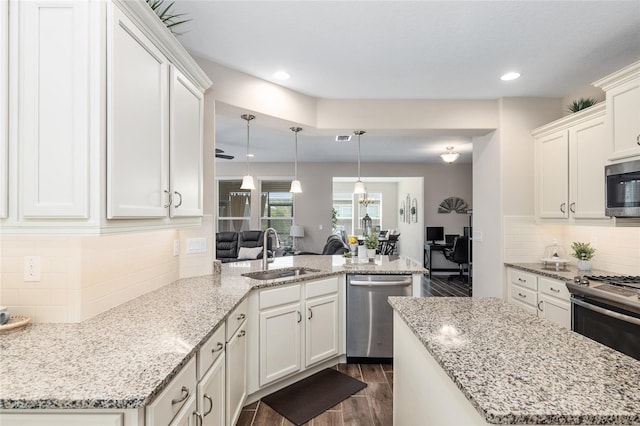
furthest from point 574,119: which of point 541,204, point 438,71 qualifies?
point 438,71

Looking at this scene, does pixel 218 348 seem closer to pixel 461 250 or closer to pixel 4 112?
pixel 4 112

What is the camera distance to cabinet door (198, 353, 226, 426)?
4.68ft

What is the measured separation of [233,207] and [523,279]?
22.0 ft

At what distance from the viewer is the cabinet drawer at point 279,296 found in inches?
95.7

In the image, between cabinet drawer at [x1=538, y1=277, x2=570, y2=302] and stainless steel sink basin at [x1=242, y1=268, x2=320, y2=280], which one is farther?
stainless steel sink basin at [x1=242, y1=268, x2=320, y2=280]

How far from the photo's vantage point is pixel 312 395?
2549 mm

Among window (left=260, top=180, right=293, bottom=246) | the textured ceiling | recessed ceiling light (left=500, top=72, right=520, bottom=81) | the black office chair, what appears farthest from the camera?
window (left=260, top=180, right=293, bottom=246)

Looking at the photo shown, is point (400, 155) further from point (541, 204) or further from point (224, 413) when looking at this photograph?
point (224, 413)

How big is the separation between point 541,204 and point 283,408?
3147 mm

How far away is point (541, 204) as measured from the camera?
3398 millimetres

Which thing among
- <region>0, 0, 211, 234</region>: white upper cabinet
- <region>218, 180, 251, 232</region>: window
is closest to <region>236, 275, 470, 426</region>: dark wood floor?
<region>0, 0, 211, 234</region>: white upper cabinet

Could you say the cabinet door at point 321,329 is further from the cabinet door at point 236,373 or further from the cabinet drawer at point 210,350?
the cabinet drawer at point 210,350

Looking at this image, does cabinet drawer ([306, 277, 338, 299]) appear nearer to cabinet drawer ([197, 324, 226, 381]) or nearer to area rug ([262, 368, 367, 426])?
area rug ([262, 368, 367, 426])

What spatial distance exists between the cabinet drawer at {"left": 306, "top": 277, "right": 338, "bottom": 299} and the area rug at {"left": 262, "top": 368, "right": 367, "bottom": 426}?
71 cm
